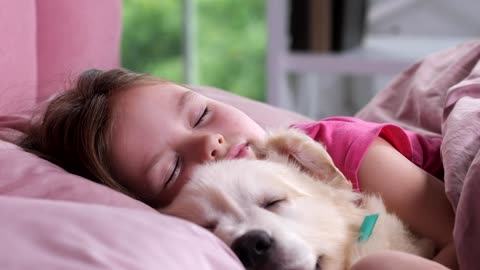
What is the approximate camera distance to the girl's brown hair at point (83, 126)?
123 cm

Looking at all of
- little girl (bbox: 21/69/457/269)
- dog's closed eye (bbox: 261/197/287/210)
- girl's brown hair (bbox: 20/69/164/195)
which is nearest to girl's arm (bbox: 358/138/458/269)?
little girl (bbox: 21/69/457/269)

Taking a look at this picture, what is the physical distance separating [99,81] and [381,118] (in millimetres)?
643

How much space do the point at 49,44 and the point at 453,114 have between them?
3.13 feet

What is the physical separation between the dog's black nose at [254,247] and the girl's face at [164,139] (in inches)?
9.3

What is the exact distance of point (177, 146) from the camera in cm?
122

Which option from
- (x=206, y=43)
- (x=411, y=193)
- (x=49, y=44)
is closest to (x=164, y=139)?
(x=411, y=193)

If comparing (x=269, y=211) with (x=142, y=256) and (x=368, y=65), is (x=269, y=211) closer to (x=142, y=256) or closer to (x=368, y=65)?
(x=142, y=256)

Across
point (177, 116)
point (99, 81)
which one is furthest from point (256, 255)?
point (99, 81)

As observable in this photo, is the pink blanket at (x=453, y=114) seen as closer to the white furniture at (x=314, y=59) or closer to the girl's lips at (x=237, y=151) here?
the girl's lips at (x=237, y=151)

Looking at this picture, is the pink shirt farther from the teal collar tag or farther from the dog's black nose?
the dog's black nose

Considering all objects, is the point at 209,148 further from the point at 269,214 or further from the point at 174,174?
the point at 269,214

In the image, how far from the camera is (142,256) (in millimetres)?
780

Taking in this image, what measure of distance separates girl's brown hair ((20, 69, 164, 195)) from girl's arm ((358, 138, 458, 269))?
41cm

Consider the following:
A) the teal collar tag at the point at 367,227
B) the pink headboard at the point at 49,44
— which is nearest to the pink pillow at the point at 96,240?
the teal collar tag at the point at 367,227
